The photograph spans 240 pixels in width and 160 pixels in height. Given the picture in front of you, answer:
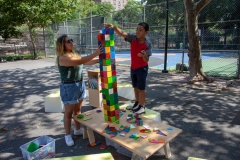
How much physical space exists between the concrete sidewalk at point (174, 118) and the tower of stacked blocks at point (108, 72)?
593 millimetres

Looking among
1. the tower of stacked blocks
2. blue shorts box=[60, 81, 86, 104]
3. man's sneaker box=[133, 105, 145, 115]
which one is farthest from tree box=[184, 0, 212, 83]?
blue shorts box=[60, 81, 86, 104]

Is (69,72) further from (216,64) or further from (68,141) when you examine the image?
(216,64)

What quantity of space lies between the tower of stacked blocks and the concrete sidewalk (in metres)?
0.59

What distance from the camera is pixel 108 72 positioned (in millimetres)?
2938

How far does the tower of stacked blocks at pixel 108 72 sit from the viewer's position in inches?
111

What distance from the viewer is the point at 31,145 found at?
264 centimetres

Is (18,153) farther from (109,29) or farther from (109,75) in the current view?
(109,29)

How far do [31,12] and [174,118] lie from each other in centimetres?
1297

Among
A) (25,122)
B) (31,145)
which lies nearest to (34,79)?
(25,122)

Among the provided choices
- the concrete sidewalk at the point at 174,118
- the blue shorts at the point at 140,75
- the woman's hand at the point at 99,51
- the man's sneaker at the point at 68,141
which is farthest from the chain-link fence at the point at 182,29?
the man's sneaker at the point at 68,141

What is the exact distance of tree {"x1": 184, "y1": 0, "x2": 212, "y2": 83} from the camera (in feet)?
20.5

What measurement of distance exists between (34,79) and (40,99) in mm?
2924

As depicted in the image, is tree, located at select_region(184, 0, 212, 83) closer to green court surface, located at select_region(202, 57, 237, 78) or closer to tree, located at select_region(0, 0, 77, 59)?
green court surface, located at select_region(202, 57, 237, 78)

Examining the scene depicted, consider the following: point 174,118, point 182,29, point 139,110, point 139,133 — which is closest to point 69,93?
point 139,133
